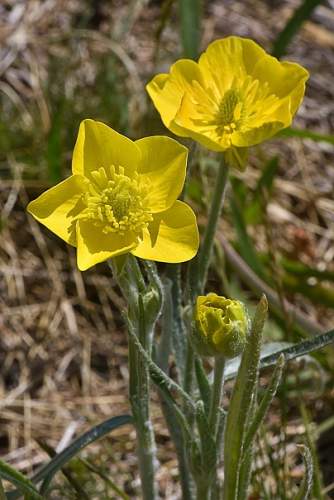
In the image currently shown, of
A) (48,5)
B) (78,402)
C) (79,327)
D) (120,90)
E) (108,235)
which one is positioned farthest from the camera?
(48,5)

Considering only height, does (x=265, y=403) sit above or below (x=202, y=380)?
above

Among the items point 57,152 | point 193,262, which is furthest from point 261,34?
point 193,262

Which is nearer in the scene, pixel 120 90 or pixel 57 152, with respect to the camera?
pixel 57 152

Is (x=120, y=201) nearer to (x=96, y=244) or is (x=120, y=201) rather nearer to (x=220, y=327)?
(x=96, y=244)

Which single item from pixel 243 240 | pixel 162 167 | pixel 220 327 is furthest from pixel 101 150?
pixel 243 240

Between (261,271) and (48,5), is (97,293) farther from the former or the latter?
(48,5)

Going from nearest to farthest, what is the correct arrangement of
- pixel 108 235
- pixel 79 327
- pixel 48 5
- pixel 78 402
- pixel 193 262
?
pixel 108 235, pixel 193 262, pixel 78 402, pixel 79 327, pixel 48 5

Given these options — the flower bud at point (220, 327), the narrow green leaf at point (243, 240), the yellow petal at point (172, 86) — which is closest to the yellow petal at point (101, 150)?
the yellow petal at point (172, 86)
